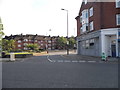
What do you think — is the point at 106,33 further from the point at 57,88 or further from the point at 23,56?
the point at 57,88

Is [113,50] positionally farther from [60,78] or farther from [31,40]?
[31,40]

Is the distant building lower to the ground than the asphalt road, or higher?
higher

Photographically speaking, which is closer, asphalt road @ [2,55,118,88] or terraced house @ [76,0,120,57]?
asphalt road @ [2,55,118,88]

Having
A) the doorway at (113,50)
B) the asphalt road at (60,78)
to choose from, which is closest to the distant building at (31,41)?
the doorway at (113,50)

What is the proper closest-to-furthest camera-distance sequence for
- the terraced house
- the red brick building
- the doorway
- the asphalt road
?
the asphalt road
the terraced house
the doorway
the red brick building

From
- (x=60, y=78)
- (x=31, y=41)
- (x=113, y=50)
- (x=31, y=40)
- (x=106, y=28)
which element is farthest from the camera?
(x=31, y=40)

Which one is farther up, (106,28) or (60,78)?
(106,28)

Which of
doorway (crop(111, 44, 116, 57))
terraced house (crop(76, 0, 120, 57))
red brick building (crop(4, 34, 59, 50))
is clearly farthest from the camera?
red brick building (crop(4, 34, 59, 50))

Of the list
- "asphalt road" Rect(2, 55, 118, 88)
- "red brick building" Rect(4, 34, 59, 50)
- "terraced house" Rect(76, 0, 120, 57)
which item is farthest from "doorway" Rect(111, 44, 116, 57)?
"red brick building" Rect(4, 34, 59, 50)

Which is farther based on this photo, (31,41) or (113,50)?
(31,41)

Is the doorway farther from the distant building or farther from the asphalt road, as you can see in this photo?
the distant building

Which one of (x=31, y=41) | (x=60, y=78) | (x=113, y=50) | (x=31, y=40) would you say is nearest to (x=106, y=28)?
(x=113, y=50)

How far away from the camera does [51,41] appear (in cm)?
11181

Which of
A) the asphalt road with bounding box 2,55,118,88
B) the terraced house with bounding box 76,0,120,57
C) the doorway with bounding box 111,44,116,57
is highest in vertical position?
the terraced house with bounding box 76,0,120,57
